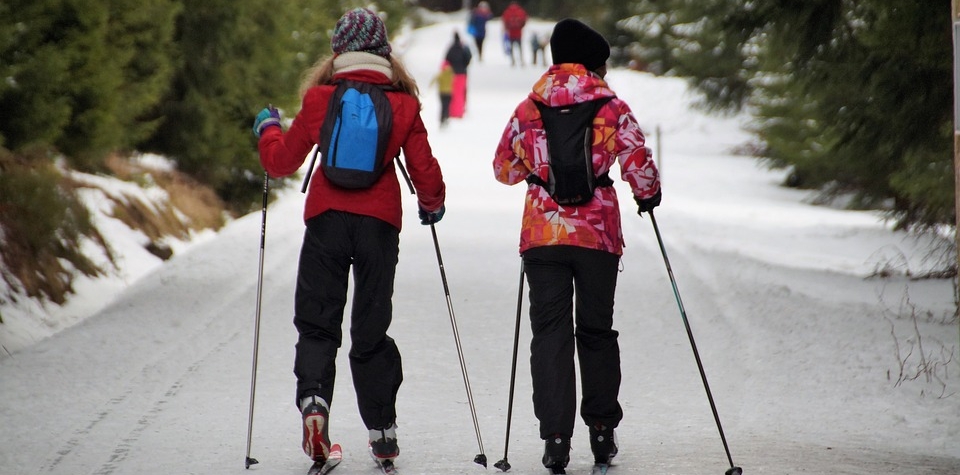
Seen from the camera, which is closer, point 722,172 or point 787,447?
point 787,447

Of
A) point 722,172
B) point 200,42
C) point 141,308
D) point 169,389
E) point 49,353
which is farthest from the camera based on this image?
point 722,172

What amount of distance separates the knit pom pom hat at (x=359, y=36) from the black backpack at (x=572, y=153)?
83 centimetres

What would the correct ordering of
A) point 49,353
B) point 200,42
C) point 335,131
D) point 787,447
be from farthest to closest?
point 200,42 → point 49,353 → point 787,447 → point 335,131

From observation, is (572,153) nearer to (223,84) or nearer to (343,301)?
(343,301)

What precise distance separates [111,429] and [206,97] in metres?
10.8

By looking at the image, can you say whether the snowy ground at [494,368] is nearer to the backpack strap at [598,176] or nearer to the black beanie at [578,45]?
the backpack strap at [598,176]

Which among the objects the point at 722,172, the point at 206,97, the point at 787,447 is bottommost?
the point at 722,172

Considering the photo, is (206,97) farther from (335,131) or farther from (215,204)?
(335,131)

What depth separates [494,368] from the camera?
8.47 meters

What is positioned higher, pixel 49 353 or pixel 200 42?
pixel 200 42

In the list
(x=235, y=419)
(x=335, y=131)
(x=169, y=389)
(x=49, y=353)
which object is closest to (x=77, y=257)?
(x=49, y=353)

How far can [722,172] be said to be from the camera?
→ 27500 mm

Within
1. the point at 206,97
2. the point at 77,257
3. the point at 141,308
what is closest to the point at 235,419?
the point at 141,308

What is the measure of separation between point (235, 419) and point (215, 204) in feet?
37.0
